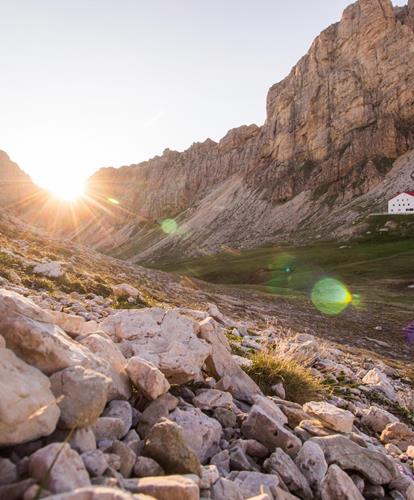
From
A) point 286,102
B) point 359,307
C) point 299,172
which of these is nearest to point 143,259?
point 299,172

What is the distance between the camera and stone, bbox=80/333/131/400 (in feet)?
17.4

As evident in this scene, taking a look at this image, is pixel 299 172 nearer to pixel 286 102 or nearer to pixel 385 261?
pixel 286 102

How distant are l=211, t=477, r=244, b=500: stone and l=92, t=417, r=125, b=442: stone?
4.00ft

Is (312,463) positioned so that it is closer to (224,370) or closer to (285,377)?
(224,370)

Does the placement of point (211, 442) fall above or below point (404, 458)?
above

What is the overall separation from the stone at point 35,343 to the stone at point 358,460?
361cm

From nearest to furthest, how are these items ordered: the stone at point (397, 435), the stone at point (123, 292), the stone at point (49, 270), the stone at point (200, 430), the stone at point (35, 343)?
1. the stone at point (35, 343)
2. the stone at point (200, 430)
3. the stone at point (397, 435)
4. the stone at point (49, 270)
5. the stone at point (123, 292)

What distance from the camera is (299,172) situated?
594 ft

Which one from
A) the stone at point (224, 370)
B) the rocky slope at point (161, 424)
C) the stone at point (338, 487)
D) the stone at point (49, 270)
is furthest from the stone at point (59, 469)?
the stone at point (49, 270)

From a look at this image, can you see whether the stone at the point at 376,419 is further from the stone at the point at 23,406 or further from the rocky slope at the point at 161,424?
the stone at the point at 23,406

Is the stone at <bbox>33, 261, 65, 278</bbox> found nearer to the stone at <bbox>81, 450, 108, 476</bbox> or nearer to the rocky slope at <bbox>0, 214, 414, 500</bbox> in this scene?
the rocky slope at <bbox>0, 214, 414, 500</bbox>

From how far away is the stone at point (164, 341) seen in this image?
6504mm

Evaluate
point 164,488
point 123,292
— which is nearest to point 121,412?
point 164,488

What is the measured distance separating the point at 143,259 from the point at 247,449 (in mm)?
191646
